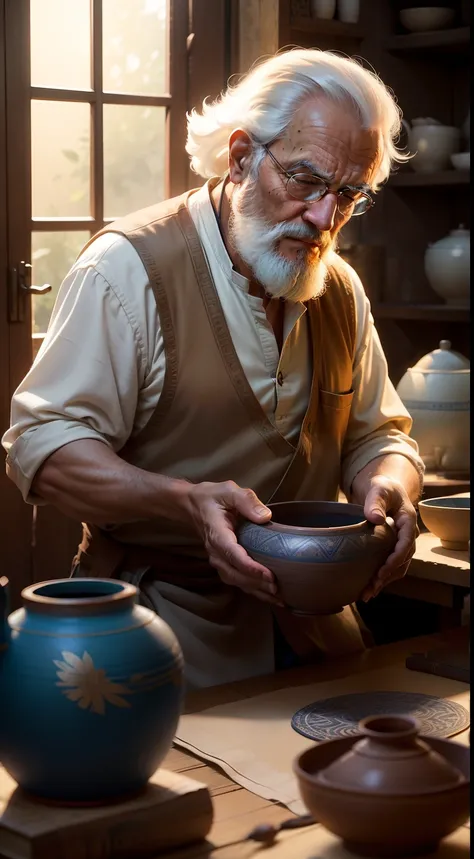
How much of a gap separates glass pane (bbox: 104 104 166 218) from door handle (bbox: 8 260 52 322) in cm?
38

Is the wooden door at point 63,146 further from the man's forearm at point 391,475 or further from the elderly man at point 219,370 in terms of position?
the man's forearm at point 391,475

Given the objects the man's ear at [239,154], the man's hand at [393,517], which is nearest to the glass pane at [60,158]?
the man's ear at [239,154]

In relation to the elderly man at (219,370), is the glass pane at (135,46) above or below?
above

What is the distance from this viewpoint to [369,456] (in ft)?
8.35

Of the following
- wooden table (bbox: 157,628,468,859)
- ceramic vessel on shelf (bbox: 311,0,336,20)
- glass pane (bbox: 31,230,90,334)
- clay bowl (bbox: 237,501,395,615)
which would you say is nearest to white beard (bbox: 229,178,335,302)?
clay bowl (bbox: 237,501,395,615)

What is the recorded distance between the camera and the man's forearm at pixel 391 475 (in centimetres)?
240

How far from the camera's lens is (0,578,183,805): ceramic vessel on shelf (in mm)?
1359

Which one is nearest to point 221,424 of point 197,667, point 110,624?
point 197,667

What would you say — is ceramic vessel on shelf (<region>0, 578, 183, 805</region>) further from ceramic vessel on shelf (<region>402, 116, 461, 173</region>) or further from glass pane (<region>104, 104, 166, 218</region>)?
ceramic vessel on shelf (<region>402, 116, 461, 173</region>)

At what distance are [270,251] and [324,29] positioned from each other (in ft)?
6.55

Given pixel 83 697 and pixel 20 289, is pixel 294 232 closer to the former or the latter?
pixel 83 697

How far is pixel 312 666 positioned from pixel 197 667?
0.84ft

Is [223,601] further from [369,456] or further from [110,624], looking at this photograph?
[110,624]

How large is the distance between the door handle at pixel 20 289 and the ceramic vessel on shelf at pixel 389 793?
234 cm
